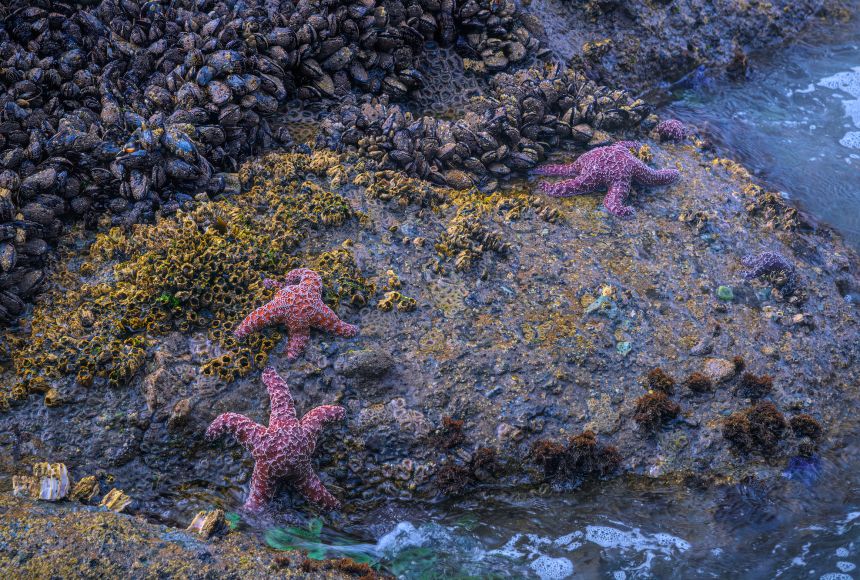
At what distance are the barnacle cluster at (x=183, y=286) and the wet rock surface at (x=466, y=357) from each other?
1.2 inches

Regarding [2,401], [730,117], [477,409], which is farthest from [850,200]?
[2,401]

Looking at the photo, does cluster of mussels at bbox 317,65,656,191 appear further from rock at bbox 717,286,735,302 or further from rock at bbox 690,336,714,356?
rock at bbox 690,336,714,356

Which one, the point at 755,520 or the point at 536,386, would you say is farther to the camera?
the point at 536,386

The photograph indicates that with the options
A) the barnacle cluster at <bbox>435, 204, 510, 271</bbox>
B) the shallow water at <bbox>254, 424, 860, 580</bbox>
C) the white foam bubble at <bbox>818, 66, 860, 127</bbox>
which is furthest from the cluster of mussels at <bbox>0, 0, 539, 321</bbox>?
the white foam bubble at <bbox>818, 66, 860, 127</bbox>

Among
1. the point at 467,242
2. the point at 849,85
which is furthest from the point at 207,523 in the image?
the point at 849,85

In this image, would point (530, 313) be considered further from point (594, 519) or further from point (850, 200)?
point (850, 200)

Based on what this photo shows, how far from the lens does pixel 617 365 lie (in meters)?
6.42

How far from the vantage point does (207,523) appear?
4.95 meters

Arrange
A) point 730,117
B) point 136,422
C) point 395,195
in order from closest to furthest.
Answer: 1. point 136,422
2. point 395,195
3. point 730,117

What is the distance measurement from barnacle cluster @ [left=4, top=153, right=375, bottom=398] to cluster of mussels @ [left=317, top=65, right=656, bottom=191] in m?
1.14

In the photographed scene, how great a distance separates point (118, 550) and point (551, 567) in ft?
11.0

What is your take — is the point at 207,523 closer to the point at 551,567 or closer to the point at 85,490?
the point at 85,490

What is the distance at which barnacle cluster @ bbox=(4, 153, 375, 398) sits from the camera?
5.74 m

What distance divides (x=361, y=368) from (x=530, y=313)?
1965 millimetres
